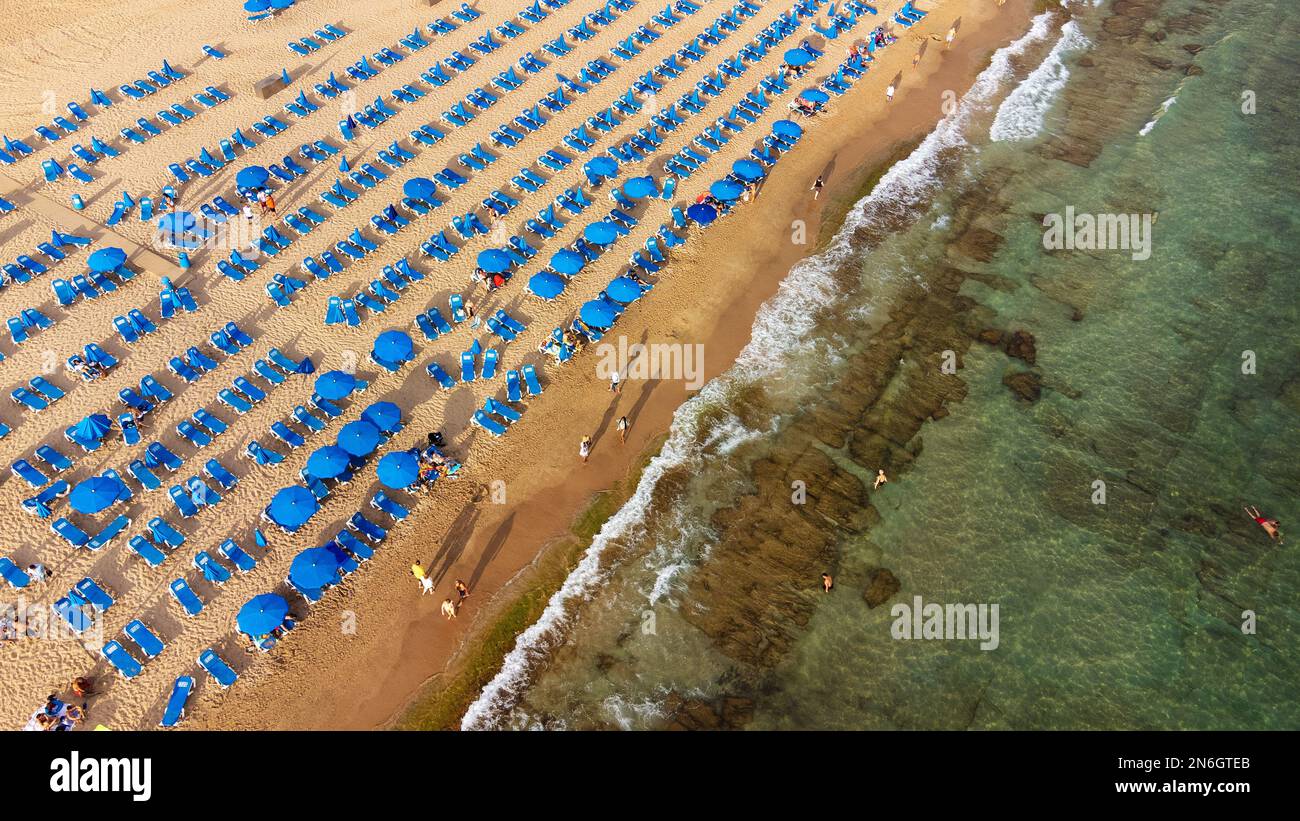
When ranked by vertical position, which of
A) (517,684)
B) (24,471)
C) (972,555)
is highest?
(24,471)

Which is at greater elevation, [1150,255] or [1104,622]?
[1150,255]

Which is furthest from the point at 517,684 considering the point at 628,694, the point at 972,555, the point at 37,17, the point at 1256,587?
the point at 37,17

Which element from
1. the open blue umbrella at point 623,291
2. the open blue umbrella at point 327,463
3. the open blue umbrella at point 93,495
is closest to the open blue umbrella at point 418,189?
Result: the open blue umbrella at point 623,291

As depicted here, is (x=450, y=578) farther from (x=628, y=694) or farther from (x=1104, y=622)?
(x=1104, y=622)

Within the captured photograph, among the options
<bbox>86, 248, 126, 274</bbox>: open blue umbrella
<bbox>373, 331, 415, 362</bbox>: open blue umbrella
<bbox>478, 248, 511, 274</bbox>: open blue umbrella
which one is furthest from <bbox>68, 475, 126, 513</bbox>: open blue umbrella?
<bbox>478, 248, 511, 274</bbox>: open blue umbrella

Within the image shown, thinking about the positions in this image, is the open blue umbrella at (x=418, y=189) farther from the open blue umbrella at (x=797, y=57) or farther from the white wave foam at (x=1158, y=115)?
the white wave foam at (x=1158, y=115)

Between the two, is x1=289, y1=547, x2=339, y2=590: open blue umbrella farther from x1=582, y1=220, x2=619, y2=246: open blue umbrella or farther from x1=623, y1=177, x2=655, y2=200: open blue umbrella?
x1=623, y1=177, x2=655, y2=200: open blue umbrella
